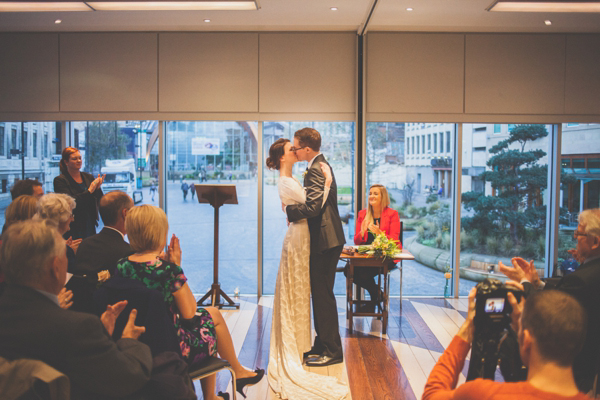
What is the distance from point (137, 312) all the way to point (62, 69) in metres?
4.92

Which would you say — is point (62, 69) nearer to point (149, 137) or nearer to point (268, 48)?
point (149, 137)

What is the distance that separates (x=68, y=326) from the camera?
5.61 feet

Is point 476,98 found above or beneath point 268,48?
beneath

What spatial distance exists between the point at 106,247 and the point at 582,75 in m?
5.82

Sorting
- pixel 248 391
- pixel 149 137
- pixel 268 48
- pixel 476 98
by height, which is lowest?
pixel 248 391

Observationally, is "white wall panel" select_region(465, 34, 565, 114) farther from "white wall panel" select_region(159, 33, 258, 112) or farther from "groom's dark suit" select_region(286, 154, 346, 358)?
"groom's dark suit" select_region(286, 154, 346, 358)

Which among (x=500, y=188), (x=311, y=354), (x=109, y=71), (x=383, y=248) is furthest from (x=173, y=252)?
(x=500, y=188)

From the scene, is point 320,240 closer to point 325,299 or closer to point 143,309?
point 325,299

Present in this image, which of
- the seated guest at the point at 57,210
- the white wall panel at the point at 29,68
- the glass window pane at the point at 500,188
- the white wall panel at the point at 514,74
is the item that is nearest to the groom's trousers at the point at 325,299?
the seated guest at the point at 57,210

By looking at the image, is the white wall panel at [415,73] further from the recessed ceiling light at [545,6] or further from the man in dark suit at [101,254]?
the man in dark suit at [101,254]

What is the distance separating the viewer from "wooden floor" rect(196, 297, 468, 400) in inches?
147

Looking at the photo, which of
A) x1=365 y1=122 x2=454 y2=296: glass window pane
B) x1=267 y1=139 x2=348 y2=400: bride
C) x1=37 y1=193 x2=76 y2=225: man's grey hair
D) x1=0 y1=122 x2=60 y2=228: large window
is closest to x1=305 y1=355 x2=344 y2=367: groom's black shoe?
x1=267 y1=139 x2=348 y2=400: bride

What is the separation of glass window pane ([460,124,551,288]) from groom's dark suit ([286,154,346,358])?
2.87 meters

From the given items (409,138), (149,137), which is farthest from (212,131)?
(409,138)
